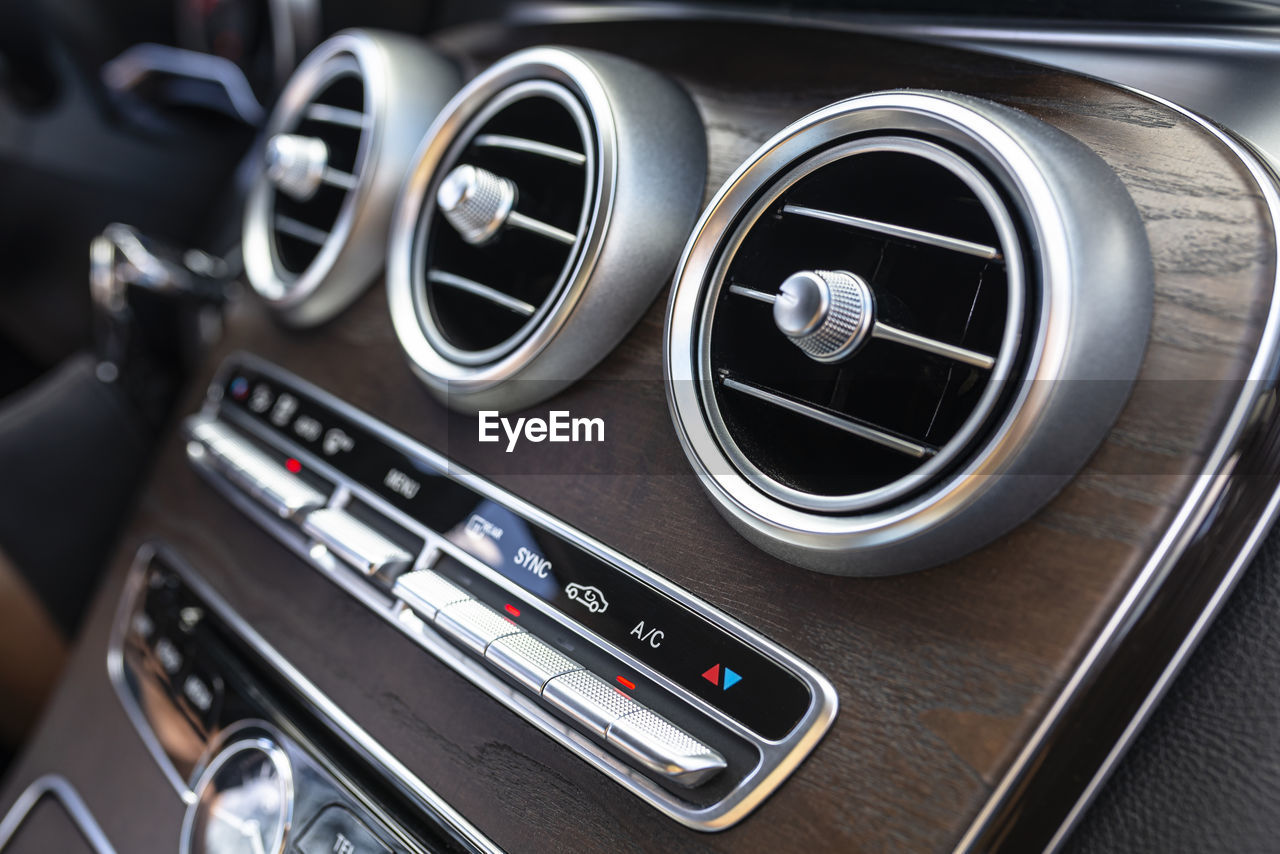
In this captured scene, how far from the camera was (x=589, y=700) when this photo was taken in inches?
21.1

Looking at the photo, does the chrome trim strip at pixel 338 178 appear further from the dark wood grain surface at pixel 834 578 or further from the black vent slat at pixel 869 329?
the black vent slat at pixel 869 329

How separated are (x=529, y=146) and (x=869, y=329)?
1.10ft

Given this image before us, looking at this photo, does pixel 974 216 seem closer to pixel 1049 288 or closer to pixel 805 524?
pixel 1049 288

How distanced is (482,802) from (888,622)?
0.97ft

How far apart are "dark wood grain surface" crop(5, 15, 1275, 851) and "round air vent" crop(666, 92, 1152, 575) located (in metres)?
0.02

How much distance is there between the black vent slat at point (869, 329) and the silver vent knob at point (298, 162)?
1.61 feet

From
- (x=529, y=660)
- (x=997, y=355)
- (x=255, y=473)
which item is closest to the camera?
(x=997, y=355)

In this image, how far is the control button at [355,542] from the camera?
67cm

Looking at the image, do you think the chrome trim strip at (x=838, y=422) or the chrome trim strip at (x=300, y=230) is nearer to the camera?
the chrome trim strip at (x=838, y=422)

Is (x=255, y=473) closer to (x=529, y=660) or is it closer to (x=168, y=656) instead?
(x=168, y=656)

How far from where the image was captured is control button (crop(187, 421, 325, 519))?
0.75 m

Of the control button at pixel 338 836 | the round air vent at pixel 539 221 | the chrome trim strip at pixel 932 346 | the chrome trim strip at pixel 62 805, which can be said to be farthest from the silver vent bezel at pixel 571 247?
the chrome trim strip at pixel 62 805

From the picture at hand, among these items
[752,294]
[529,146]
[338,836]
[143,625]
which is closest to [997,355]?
[752,294]

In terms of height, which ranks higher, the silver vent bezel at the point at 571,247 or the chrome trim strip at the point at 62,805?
the silver vent bezel at the point at 571,247
